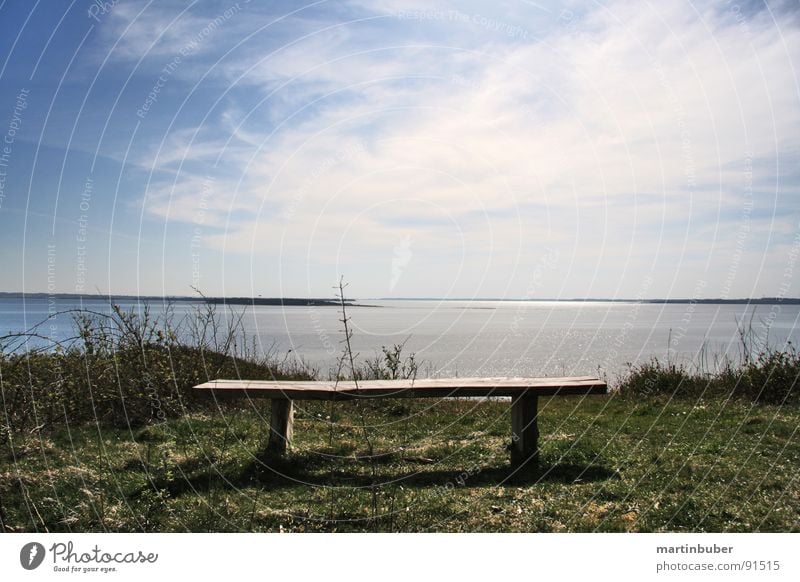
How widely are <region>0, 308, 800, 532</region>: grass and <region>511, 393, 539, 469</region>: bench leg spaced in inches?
5.0

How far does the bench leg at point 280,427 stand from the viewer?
20.2 ft

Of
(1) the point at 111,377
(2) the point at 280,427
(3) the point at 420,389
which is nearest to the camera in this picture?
(3) the point at 420,389

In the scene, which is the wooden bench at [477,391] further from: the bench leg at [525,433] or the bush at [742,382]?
the bush at [742,382]

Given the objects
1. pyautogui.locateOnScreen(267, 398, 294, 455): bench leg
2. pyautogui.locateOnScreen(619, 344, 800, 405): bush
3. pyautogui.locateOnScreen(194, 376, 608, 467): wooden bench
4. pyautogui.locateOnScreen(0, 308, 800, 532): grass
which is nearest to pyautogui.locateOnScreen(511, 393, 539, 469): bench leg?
pyautogui.locateOnScreen(194, 376, 608, 467): wooden bench

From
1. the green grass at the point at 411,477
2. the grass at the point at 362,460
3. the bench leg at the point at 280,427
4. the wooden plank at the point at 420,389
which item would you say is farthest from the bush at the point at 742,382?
the bench leg at the point at 280,427

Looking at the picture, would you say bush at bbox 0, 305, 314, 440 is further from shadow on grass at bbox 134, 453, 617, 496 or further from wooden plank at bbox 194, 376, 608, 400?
shadow on grass at bbox 134, 453, 617, 496

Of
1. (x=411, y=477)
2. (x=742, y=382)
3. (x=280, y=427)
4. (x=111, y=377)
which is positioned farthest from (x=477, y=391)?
(x=742, y=382)

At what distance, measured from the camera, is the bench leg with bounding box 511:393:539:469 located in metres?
5.77

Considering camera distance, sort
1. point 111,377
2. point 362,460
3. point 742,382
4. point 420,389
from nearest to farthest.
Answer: point 420,389 < point 362,460 < point 111,377 < point 742,382

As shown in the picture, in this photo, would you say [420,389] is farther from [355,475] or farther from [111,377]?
[111,377]

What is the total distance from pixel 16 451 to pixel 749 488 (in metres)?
6.37

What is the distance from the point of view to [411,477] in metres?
5.41

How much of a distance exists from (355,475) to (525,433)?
1635 millimetres
